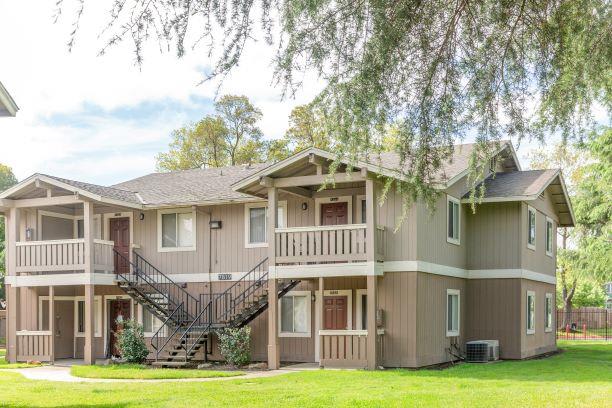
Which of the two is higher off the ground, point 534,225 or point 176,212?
point 176,212

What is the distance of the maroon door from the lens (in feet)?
75.8

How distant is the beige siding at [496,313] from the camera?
24.1 meters

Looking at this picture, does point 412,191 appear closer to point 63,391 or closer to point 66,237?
point 63,391

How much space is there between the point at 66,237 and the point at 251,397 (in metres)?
14.0

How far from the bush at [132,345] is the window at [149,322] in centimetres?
153

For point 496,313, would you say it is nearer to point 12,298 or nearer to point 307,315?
point 307,315

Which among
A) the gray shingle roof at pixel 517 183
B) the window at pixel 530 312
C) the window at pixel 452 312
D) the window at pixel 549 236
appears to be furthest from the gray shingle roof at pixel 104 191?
the window at pixel 549 236

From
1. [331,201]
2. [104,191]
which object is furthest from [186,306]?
[331,201]

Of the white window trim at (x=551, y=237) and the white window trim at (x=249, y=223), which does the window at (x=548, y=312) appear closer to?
the white window trim at (x=551, y=237)

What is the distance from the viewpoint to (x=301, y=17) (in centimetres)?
944

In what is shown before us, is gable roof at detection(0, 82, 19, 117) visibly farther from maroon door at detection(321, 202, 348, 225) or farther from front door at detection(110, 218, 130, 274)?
front door at detection(110, 218, 130, 274)

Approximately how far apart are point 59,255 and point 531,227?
13.5 metres

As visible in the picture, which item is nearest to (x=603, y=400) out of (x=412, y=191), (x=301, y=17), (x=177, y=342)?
(x=412, y=191)

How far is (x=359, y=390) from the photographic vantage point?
15.4m
